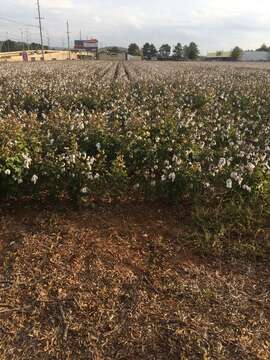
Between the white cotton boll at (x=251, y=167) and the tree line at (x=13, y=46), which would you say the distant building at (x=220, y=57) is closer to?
the tree line at (x=13, y=46)

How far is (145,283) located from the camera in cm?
374

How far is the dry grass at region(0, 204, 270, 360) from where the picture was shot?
9.85 ft

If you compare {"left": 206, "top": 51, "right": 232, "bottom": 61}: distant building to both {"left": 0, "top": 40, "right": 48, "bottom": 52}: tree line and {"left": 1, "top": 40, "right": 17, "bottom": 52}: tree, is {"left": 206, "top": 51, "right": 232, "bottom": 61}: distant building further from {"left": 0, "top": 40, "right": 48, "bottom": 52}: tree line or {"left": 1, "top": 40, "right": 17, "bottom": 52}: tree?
{"left": 1, "top": 40, "right": 17, "bottom": 52}: tree

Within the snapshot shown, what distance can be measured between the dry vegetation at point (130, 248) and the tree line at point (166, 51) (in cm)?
12448

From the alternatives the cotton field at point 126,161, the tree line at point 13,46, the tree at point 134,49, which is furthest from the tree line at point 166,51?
the cotton field at point 126,161

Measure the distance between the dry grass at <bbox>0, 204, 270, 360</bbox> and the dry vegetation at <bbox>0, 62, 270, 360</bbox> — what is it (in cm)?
1

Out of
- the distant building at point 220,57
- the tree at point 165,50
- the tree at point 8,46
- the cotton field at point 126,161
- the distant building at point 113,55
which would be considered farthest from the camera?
the tree at point 165,50

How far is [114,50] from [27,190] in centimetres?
15131

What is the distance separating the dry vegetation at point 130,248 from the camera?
3.09 meters

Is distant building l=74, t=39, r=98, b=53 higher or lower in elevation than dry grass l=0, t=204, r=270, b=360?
lower

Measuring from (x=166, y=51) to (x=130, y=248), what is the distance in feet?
493

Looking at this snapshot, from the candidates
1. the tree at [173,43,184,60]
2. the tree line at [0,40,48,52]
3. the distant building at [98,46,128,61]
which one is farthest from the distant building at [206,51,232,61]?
the tree line at [0,40,48,52]

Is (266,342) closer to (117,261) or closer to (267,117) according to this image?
(117,261)

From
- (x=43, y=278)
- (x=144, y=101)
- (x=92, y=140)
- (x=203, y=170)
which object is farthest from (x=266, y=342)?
(x=144, y=101)
